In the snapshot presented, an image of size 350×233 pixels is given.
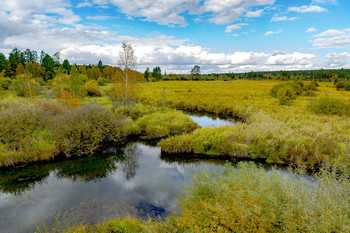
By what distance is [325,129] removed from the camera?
53.7ft

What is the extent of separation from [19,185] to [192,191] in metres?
10.6

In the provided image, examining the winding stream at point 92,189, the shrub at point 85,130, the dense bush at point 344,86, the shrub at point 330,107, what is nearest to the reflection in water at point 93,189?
the winding stream at point 92,189

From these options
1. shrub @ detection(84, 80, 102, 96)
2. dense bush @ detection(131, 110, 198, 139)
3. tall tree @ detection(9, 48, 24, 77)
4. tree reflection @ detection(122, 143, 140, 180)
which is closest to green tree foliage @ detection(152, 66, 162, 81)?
tall tree @ detection(9, 48, 24, 77)

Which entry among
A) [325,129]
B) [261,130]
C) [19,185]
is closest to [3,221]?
[19,185]

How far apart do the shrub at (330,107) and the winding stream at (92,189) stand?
20635 mm

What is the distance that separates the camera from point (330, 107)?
82.3 ft

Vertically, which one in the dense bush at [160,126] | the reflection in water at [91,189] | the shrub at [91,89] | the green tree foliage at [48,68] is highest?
the green tree foliage at [48,68]

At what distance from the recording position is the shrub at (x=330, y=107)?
24453 mm

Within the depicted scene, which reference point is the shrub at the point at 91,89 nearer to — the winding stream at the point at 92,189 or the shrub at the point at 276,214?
the winding stream at the point at 92,189

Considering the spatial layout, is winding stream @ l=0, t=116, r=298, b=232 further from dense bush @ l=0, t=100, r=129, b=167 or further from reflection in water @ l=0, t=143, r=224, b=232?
dense bush @ l=0, t=100, r=129, b=167

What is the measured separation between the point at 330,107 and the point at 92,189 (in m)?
30.0

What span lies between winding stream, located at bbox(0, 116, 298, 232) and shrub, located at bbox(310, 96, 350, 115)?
2064 centimetres

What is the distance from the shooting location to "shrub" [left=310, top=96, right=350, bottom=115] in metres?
24.5

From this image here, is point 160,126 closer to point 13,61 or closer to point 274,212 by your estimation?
point 274,212
